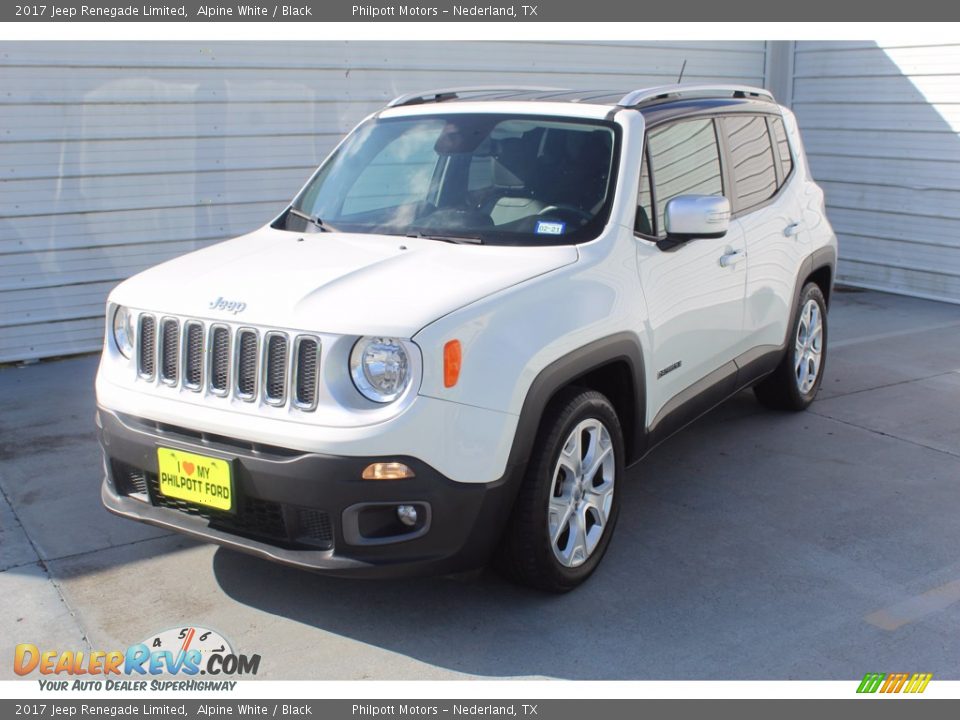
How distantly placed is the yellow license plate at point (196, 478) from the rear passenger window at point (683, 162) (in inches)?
86.1

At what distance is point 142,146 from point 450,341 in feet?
17.6

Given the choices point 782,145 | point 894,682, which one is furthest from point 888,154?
point 894,682

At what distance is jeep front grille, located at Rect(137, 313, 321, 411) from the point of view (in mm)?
3465

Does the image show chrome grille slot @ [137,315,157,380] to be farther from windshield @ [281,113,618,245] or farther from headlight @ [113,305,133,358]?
windshield @ [281,113,618,245]

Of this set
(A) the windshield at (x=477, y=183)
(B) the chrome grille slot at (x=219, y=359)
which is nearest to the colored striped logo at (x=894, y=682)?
(A) the windshield at (x=477, y=183)

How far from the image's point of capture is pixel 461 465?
3.46 metres

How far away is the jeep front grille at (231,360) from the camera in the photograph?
3.46 m

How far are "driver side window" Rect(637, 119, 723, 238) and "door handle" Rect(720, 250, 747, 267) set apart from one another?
310 millimetres

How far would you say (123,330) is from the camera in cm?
406

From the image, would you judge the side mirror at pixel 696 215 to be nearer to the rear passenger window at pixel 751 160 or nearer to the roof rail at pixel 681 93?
the roof rail at pixel 681 93

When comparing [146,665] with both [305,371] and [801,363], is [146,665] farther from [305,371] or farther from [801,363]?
[801,363]

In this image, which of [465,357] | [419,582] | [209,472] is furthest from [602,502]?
[209,472]

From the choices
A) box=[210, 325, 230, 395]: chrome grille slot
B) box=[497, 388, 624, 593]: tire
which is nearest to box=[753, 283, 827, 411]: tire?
box=[497, 388, 624, 593]: tire

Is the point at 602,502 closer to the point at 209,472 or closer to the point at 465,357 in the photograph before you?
the point at 465,357
